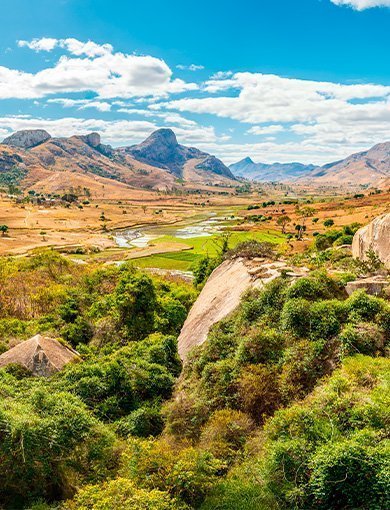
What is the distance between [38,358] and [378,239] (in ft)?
85.5

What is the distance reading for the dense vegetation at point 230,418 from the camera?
11102mm

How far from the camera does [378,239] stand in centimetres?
3072

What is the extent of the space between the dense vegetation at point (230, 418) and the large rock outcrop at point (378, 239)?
8435 millimetres

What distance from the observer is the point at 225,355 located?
20516mm

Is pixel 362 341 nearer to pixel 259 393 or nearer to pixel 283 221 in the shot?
pixel 259 393

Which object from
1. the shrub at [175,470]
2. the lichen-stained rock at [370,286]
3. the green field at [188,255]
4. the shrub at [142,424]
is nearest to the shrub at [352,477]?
the shrub at [175,470]

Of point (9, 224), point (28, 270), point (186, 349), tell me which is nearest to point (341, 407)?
point (186, 349)

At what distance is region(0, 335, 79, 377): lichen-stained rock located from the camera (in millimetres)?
23359

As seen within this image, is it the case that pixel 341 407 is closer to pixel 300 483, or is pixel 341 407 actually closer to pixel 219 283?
pixel 300 483

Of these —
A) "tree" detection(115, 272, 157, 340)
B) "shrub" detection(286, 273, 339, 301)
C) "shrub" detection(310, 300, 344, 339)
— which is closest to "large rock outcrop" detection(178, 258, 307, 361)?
"shrub" detection(286, 273, 339, 301)

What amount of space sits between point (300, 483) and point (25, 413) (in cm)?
1016

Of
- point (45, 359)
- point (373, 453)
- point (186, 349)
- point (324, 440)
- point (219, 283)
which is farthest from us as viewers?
point (219, 283)

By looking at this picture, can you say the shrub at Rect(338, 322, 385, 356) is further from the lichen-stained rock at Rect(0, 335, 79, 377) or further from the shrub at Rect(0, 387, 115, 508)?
the lichen-stained rock at Rect(0, 335, 79, 377)

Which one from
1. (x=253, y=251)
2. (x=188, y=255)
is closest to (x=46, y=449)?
(x=253, y=251)
